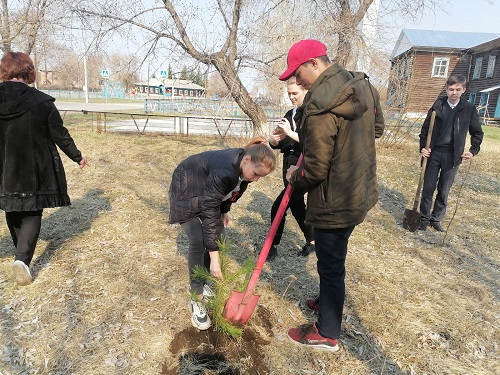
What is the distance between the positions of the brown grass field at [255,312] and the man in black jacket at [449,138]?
65cm

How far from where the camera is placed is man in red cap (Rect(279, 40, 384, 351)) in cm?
171

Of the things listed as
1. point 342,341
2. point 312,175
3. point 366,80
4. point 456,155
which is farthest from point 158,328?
point 456,155

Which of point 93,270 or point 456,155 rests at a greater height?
point 456,155

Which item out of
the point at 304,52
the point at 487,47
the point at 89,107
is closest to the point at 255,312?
the point at 304,52

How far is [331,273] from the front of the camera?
2.06 metres

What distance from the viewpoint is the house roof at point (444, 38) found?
1143 inches

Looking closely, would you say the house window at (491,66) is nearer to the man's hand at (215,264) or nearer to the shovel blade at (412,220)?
the shovel blade at (412,220)

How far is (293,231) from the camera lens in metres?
4.38

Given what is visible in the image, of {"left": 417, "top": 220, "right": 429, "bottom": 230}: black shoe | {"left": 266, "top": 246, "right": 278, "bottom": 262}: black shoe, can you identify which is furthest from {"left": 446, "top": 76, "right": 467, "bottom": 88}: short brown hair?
{"left": 266, "top": 246, "right": 278, "bottom": 262}: black shoe

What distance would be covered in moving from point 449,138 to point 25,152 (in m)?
4.43

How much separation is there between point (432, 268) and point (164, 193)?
390 cm

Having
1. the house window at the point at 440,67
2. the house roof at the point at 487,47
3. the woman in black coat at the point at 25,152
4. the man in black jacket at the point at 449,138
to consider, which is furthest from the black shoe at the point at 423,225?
the house roof at the point at 487,47

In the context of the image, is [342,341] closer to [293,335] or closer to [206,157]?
[293,335]

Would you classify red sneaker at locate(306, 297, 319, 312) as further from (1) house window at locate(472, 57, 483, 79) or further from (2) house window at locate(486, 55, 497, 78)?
(1) house window at locate(472, 57, 483, 79)
